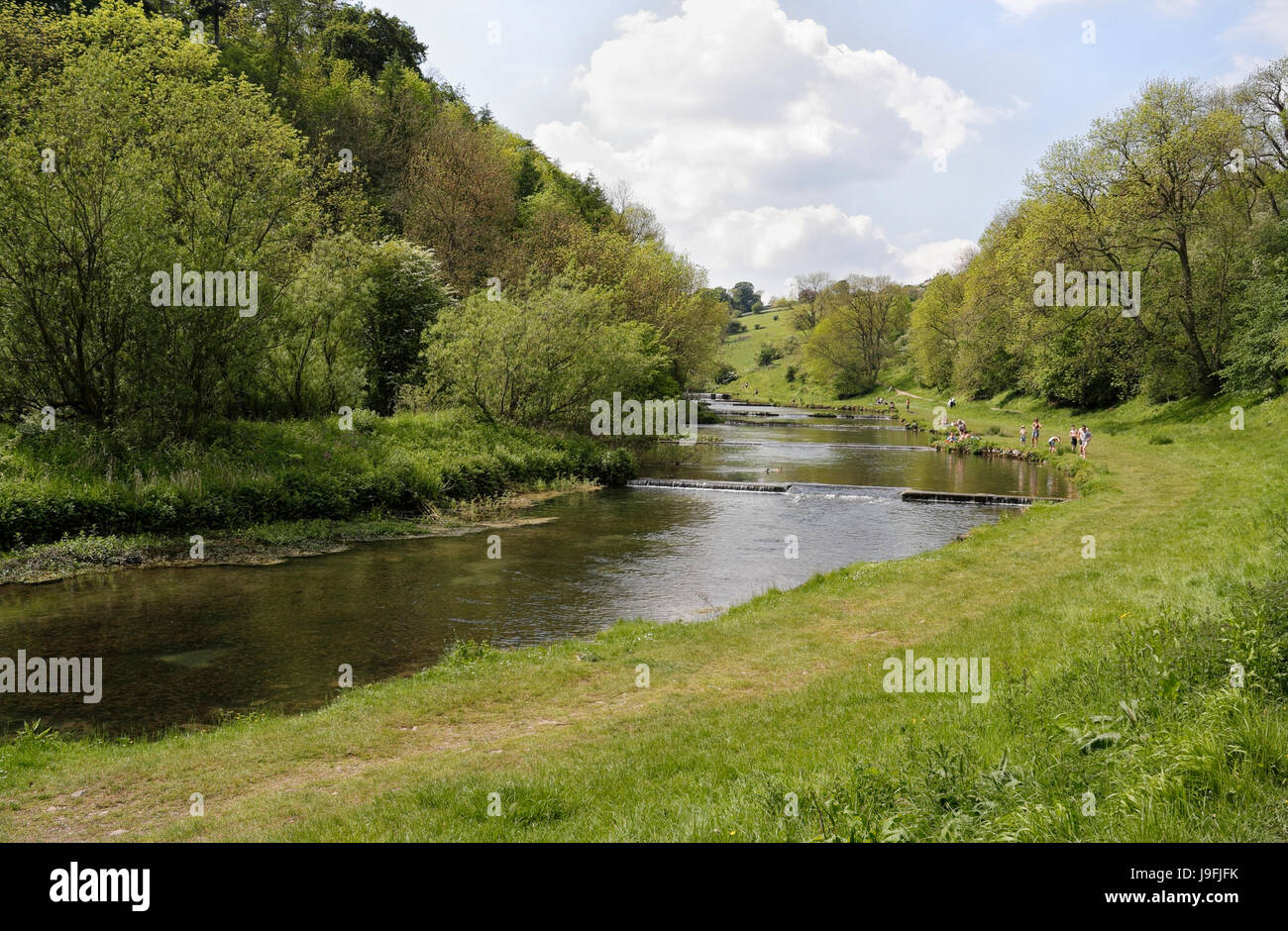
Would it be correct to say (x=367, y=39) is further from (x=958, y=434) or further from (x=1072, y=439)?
(x=1072, y=439)

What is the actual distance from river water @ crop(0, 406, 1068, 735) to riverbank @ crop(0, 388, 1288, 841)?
184cm

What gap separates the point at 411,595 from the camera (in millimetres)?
19828

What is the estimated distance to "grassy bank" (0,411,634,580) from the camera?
2095cm

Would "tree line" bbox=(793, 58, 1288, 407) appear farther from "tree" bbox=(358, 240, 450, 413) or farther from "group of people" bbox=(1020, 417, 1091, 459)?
"tree" bbox=(358, 240, 450, 413)

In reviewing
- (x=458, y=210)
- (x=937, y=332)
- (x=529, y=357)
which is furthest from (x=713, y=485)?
(x=937, y=332)

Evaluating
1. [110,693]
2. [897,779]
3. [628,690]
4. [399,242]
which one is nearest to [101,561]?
[110,693]

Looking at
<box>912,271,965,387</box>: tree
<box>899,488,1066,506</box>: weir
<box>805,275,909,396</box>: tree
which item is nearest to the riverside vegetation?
<box>899,488,1066,506</box>: weir

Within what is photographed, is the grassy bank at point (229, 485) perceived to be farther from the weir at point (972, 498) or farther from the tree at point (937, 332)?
the tree at point (937, 332)

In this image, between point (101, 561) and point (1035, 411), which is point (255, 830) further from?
point (1035, 411)

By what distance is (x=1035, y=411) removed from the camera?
6706 centimetres

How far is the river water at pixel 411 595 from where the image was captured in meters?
13.7

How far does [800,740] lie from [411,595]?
528 inches

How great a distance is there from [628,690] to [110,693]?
9.02 metres
